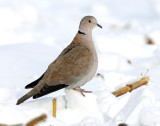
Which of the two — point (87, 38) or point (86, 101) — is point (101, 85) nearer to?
point (87, 38)

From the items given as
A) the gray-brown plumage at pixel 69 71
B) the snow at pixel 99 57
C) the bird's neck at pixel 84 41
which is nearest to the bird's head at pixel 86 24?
the bird's neck at pixel 84 41

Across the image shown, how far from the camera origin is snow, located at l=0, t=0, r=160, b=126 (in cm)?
328

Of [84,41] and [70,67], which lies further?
A: [84,41]

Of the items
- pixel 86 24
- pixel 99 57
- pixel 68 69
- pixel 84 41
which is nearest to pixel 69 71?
pixel 68 69

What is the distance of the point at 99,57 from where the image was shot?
261 inches

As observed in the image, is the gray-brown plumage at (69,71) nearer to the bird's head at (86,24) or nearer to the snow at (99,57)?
the snow at (99,57)

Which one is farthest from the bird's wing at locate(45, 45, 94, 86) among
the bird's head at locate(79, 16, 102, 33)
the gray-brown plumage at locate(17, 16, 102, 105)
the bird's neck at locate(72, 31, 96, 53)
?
the bird's head at locate(79, 16, 102, 33)

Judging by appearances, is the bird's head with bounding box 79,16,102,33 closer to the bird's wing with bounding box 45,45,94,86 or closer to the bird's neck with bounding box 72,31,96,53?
the bird's neck with bounding box 72,31,96,53

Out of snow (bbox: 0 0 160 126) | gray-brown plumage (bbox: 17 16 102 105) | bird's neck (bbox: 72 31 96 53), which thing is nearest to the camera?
snow (bbox: 0 0 160 126)

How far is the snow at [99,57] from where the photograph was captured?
10.8 feet

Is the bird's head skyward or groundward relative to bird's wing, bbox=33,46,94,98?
skyward

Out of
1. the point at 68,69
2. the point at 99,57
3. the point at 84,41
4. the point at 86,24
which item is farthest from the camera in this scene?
the point at 99,57

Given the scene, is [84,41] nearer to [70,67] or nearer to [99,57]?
[70,67]

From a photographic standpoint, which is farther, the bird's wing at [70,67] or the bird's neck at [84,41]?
the bird's neck at [84,41]
